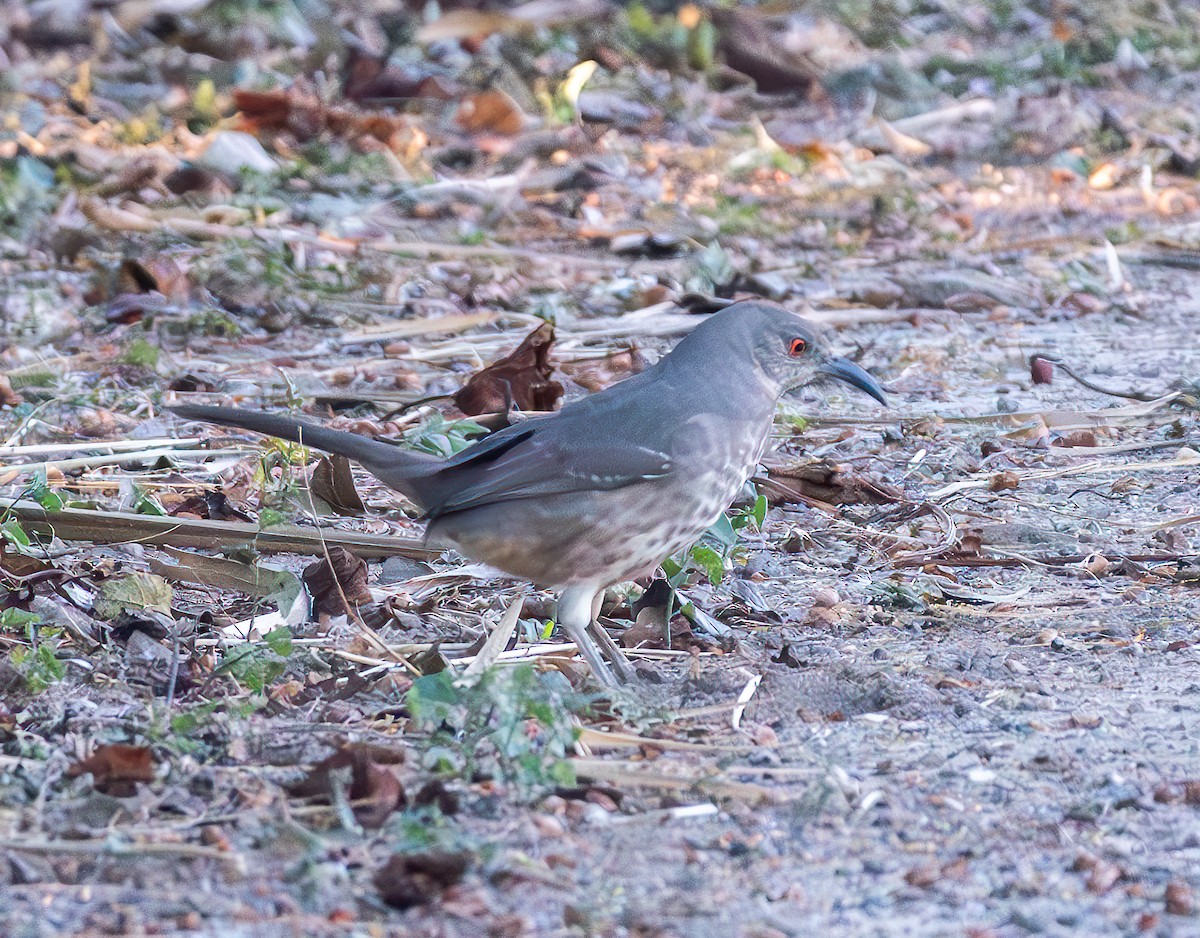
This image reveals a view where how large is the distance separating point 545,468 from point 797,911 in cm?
137

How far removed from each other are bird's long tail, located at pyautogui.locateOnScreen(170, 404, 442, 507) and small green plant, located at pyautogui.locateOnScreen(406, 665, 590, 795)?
874 mm

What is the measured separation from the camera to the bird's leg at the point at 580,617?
3596mm

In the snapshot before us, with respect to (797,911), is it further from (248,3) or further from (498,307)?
(248,3)

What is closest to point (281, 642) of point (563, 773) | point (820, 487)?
point (563, 773)

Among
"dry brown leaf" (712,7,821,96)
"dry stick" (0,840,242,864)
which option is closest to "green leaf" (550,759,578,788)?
"dry stick" (0,840,242,864)

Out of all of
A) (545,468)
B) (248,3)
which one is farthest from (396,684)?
(248,3)

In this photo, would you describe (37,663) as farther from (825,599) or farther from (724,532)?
(825,599)

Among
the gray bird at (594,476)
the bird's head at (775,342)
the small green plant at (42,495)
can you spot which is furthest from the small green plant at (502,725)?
the small green plant at (42,495)

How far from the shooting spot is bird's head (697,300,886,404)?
3.92 metres

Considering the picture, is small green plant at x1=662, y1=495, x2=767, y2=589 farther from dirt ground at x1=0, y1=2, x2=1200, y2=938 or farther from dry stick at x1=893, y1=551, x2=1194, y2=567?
dry stick at x1=893, y1=551, x2=1194, y2=567

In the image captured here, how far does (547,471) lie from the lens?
142 inches

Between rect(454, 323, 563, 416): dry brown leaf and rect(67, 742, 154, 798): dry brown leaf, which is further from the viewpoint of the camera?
rect(454, 323, 563, 416): dry brown leaf

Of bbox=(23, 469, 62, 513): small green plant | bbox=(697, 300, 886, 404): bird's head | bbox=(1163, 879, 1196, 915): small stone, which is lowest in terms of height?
bbox=(23, 469, 62, 513): small green plant

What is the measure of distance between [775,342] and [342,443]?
1069 millimetres
